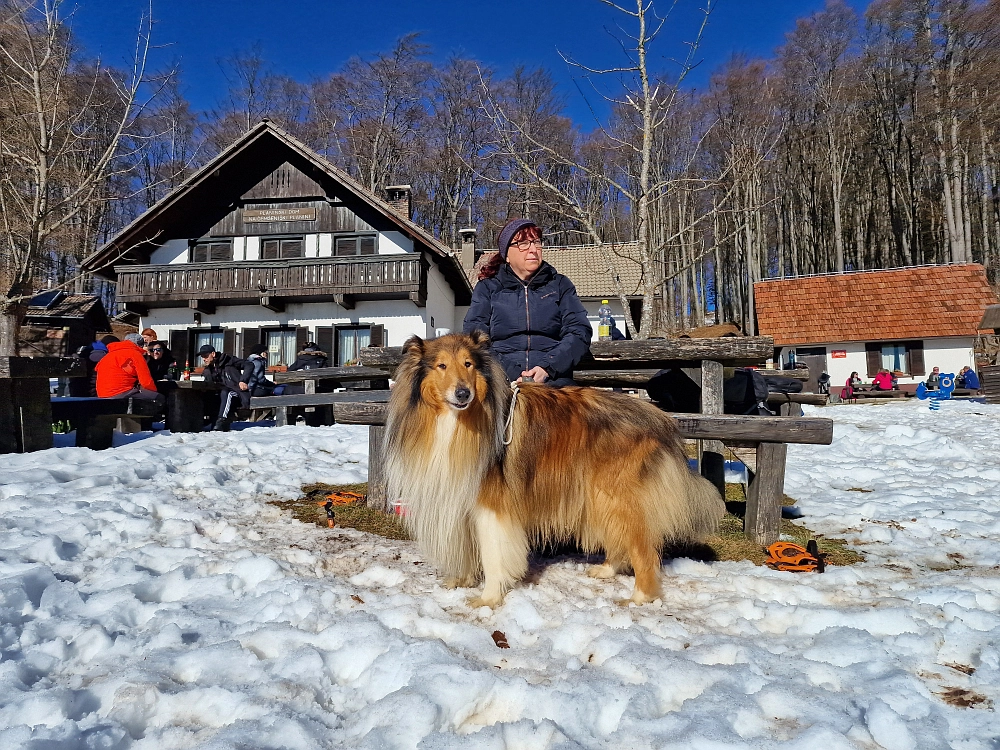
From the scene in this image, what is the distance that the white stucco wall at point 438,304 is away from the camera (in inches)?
758

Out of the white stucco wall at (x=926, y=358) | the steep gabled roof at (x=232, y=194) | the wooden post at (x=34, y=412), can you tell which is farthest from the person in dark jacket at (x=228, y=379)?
the white stucco wall at (x=926, y=358)

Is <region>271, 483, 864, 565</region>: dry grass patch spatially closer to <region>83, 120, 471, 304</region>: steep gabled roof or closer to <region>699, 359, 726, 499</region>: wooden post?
<region>699, 359, 726, 499</region>: wooden post

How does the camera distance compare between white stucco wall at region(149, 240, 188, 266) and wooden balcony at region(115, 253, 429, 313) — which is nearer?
wooden balcony at region(115, 253, 429, 313)

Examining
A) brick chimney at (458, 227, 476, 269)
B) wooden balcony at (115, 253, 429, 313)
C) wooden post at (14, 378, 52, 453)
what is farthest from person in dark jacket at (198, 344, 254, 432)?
brick chimney at (458, 227, 476, 269)

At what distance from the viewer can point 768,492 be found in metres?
3.56

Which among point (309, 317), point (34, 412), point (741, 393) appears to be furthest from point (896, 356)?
point (34, 412)

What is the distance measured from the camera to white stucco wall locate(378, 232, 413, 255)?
18609mm

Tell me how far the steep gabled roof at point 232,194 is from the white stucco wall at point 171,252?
0.19 metres

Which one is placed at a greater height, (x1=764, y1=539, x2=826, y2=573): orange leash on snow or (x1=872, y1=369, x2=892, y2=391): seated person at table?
(x1=872, y1=369, x2=892, y2=391): seated person at table

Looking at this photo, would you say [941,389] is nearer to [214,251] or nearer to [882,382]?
[882,382]

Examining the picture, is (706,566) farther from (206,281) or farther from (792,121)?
(792,121)

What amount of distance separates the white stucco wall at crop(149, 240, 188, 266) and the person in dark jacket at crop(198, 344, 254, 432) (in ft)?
37.6

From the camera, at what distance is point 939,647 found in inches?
78.9

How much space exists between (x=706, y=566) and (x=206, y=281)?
18.7 meters
